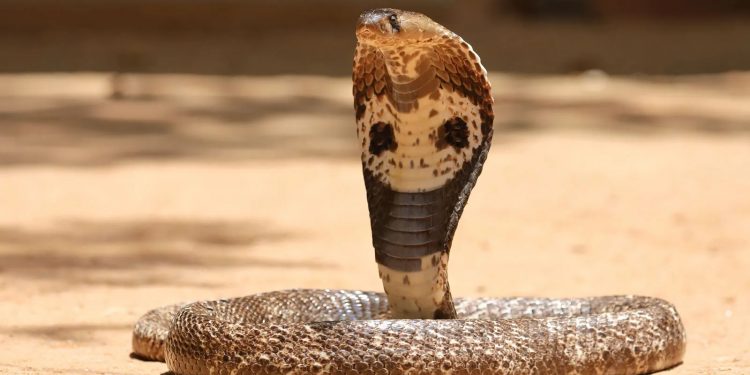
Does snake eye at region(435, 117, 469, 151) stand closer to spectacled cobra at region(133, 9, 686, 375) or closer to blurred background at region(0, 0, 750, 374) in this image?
spectacled cobra at region(133, 9, 686, 375)

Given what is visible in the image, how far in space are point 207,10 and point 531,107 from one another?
17.3 feet

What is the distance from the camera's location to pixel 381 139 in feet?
16.9

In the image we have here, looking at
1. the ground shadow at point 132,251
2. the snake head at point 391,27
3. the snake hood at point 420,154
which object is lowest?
the ground shadow at point 132,251

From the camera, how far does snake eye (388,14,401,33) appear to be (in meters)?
4.53

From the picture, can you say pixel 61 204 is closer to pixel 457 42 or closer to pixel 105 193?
pixel 105 193

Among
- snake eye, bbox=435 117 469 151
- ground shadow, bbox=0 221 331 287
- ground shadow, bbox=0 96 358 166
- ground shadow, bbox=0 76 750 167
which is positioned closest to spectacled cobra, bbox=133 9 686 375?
snake eye, bbox=435 117 469 151

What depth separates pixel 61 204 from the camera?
390 inches

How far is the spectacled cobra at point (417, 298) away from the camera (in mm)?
4820

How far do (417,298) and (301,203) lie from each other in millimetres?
5044

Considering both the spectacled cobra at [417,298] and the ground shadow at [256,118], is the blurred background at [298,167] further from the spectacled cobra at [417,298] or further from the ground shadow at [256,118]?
the spectacled cobra at [417,298]

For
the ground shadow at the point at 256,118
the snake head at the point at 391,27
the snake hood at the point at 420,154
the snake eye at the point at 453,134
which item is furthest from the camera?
the ground shadow at the point at 256,118

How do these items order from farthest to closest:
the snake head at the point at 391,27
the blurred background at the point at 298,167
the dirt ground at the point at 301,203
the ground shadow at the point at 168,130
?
the ground shadow at the point at 168,130 → the blurred background at the point at 298,167 → the dirt ground at the point at 301,203 → the snake head at the point at 391,27

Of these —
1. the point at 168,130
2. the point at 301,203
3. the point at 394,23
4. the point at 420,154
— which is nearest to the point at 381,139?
the point at 420,154

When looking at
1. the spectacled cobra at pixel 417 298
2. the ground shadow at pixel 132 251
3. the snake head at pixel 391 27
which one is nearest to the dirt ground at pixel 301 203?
the ground shadow at pixel 132 251
